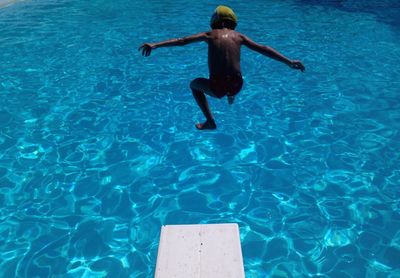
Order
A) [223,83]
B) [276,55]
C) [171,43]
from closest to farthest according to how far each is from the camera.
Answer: [171,43] → [276,55] → [223,83]

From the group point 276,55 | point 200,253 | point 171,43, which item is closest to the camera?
point 200,253

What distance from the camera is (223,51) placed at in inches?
211

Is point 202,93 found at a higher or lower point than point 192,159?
higher

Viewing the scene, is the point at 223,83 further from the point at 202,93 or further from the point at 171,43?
the point at 171,43

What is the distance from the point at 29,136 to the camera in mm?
8977

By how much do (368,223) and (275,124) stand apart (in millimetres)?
3516

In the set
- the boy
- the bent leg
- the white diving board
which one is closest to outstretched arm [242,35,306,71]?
the boy

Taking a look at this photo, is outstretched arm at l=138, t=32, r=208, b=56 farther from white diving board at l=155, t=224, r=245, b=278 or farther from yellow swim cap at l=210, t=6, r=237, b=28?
white diving board at l=155, t=224, r=245, b=278

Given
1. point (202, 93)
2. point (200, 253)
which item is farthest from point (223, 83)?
point (200, 253)

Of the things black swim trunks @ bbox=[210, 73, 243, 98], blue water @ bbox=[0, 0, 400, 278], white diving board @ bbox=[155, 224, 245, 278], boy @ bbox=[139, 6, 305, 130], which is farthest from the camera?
blue water @ bbox=[0, 0, 400, 278]

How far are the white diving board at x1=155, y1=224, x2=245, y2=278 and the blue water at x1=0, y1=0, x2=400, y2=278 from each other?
2.46 metres

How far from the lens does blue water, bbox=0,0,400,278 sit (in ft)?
19.9

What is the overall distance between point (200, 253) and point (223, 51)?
304 cm

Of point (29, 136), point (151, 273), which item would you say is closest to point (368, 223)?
point (151, 273)
